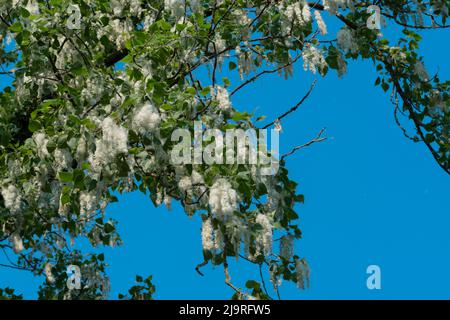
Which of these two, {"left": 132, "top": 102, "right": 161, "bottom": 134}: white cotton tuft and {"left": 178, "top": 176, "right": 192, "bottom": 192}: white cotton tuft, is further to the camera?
{"left": 178, "top": 176, "right": 192, "bottom": 192}: white cotton tuft

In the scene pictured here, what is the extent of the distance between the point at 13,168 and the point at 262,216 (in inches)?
106

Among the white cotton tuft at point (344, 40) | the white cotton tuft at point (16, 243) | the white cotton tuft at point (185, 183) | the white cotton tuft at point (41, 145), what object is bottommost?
the white cotton tuft at point (16, 243)

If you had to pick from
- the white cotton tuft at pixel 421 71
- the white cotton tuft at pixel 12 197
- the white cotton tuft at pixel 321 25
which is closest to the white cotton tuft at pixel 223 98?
the white cotton tuft at pixel 321 25

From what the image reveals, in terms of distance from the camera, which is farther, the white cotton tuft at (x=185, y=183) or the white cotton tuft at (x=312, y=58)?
the white cotton tuft at (x=312, y=58)

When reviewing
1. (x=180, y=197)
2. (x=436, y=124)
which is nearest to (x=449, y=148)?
(x=436, y=124)

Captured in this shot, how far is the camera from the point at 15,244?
697 centimetres

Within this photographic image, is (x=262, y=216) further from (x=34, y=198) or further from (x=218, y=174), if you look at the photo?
(x=34, y=198)

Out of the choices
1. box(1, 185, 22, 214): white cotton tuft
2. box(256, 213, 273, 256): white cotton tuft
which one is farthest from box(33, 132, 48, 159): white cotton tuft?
box(256, 213, 273, 256): white cotton tuft

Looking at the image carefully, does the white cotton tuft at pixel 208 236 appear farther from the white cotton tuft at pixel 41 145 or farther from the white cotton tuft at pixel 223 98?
the white cotton tuft at pixel 41 145

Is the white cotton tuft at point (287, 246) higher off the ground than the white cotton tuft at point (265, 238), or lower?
higher

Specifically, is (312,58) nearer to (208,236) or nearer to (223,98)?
(223,98)

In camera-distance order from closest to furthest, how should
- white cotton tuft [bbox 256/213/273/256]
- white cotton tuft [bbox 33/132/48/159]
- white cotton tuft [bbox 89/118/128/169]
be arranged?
white cotton tuft [bbox 256/213/273/256]
white cotton tuft [bbox 89/118/128/169]
white cotton tuft [bbox 33/132/48/159]

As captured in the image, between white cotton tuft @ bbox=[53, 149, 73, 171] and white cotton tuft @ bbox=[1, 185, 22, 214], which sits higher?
white cotton tuft @ bbox=[53, 149, 73, 171]

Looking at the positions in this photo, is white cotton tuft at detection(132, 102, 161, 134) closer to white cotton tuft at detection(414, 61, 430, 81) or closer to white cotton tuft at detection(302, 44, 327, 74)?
white cotton tuft at detection(302, 44, 327, 74)
